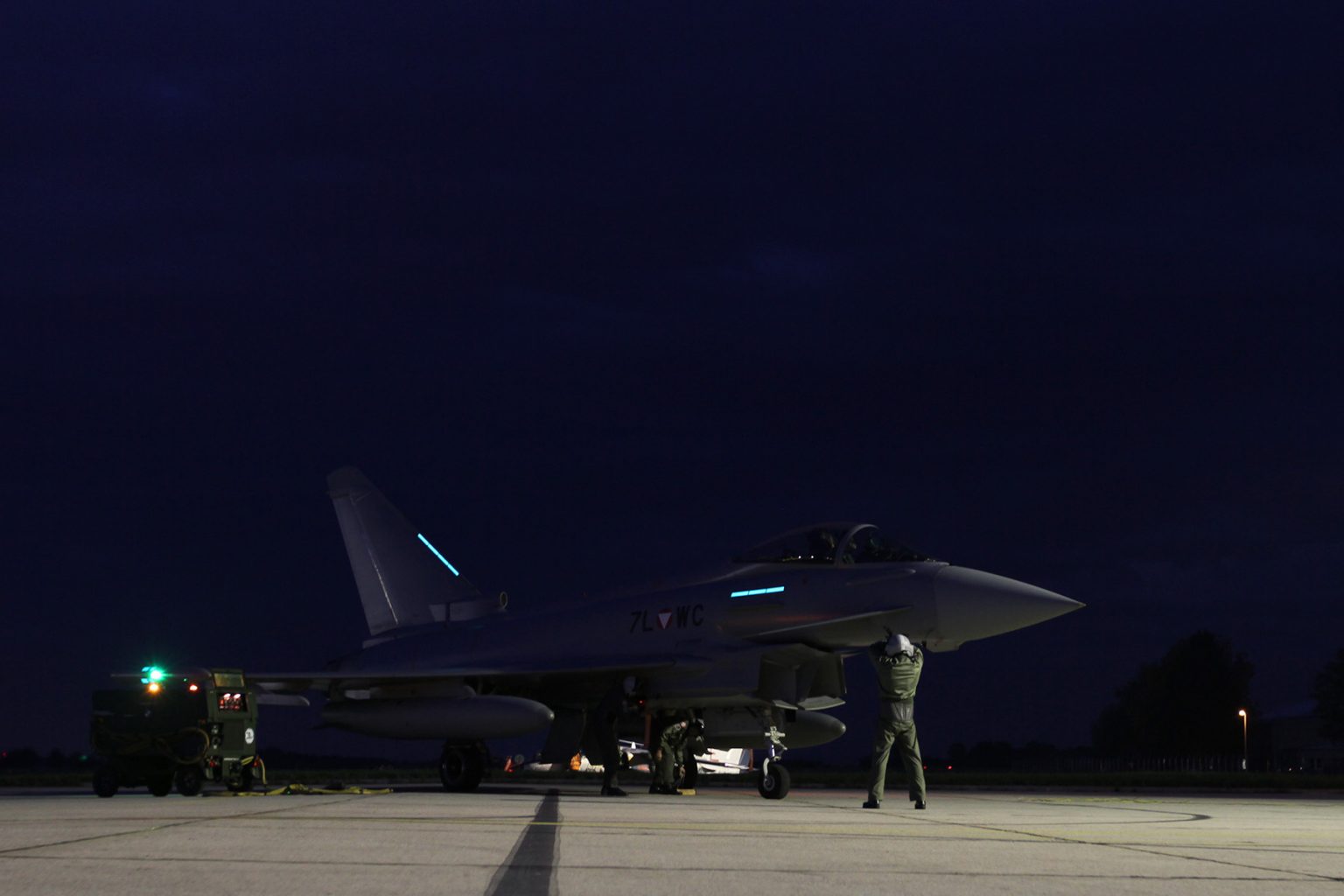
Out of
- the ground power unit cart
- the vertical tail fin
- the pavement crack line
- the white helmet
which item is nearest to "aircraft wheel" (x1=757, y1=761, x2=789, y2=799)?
the white helmet

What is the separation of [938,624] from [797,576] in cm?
253

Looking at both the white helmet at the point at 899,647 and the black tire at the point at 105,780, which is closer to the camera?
the white helmet at the point at 899,647

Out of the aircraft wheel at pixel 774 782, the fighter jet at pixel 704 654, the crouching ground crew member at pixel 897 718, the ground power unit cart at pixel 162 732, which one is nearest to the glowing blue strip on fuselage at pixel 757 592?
the fighter jet at pixel 704 654

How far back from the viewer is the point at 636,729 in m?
20.6

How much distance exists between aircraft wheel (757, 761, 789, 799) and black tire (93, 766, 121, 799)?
8250mm

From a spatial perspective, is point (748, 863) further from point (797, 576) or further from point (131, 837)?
point (797, 576)

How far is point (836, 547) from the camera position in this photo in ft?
63.0

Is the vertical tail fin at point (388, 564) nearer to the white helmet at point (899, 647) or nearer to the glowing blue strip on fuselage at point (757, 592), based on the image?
the glowing blue strip on fuselage at point (757, 592)

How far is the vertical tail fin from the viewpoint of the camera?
91.4 ft

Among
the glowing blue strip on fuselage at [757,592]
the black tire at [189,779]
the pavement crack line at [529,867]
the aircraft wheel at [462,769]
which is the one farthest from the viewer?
the aircraft wheel at [462,769]

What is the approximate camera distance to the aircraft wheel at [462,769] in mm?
21672

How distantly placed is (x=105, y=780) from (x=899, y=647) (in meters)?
10.3

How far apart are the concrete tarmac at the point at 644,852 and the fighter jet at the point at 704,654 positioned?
459cm

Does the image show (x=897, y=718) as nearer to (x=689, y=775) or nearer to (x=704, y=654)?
(x=704, y=654)
